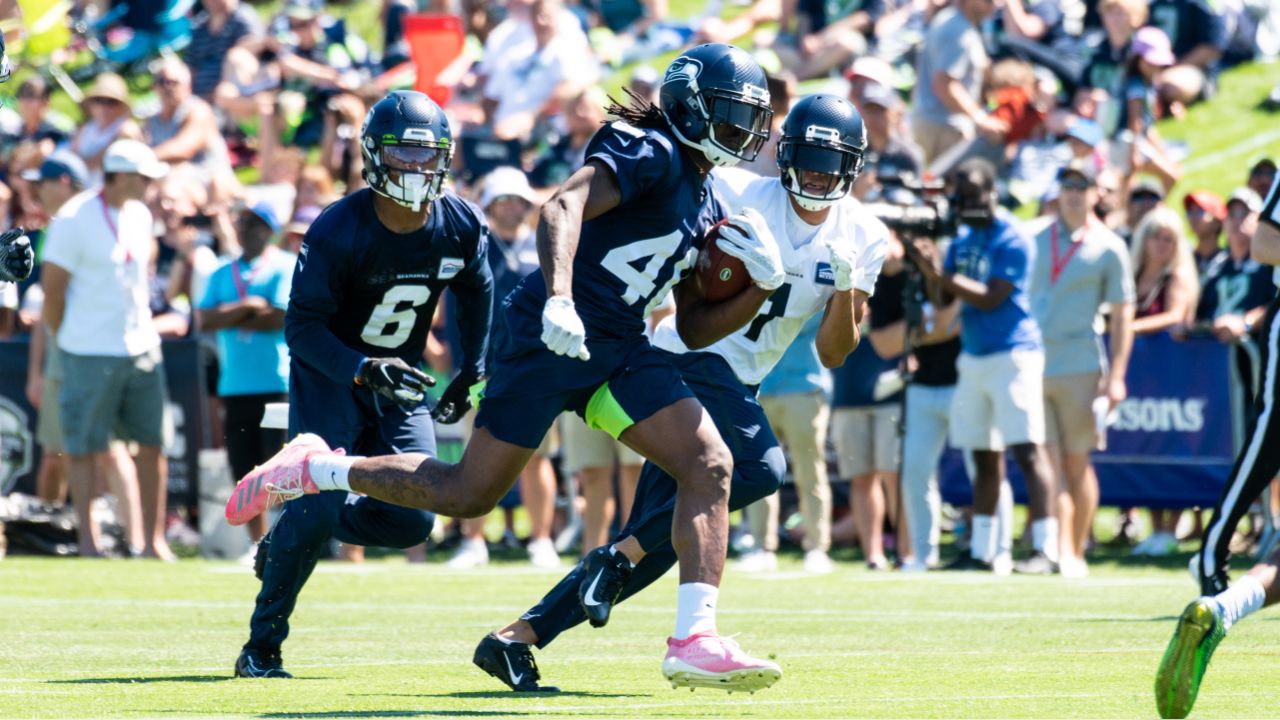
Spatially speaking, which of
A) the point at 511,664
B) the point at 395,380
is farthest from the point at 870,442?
the point at 511,664

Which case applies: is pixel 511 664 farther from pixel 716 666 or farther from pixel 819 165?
pixel 819 165

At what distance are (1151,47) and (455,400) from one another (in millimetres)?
9987

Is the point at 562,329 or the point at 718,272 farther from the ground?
the point at 718,272

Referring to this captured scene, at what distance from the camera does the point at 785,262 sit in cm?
783

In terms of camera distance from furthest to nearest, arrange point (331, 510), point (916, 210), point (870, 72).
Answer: point (870, 72)
point (916, 210)
point (331, 510)

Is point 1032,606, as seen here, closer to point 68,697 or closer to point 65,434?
point 68,697

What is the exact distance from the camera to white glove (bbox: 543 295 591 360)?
5.82 meters

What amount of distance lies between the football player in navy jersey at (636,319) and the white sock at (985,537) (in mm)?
6084

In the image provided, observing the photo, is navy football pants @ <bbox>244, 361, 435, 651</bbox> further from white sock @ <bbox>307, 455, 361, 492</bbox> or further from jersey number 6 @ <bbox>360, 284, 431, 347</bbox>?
white sock @ <bbox>307, 455, 361, 492</bbox>

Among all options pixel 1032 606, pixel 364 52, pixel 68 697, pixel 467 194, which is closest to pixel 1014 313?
pixel 1032 606

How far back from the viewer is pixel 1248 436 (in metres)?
6.58

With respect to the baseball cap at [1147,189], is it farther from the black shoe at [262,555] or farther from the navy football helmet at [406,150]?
the black shoe at [262,555]

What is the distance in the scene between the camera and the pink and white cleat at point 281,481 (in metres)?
6.81

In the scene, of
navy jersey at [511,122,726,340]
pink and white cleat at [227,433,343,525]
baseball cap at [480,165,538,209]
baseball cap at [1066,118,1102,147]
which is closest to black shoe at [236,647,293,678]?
pink and white cleat at [227,433,343,525]
